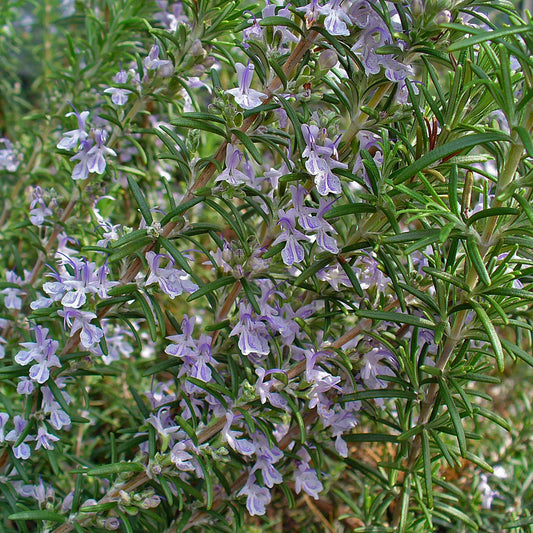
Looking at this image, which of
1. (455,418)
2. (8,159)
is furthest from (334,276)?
(8,159)

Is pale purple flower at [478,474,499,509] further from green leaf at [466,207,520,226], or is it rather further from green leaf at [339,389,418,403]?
green leaf at [466,207,520,226]

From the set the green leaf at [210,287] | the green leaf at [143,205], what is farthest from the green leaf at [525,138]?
the green leaf at [143,205]

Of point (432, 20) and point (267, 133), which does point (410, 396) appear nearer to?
point (267, 133)

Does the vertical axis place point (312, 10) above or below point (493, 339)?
above

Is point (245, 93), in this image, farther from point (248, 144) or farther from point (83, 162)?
point (83, 162)

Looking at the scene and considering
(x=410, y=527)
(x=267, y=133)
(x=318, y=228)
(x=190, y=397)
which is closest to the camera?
(x=318, y=228)

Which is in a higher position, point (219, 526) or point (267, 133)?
point (267, 133)

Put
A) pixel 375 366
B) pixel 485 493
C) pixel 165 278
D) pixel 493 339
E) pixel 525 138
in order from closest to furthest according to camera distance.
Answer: pixel 525 138, pixel 493 339, pixel 165 278, pixel 375 366, pixel 485 493

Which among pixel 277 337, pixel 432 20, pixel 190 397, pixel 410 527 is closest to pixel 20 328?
pixel 190 397

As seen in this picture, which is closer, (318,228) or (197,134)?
(318,228)
